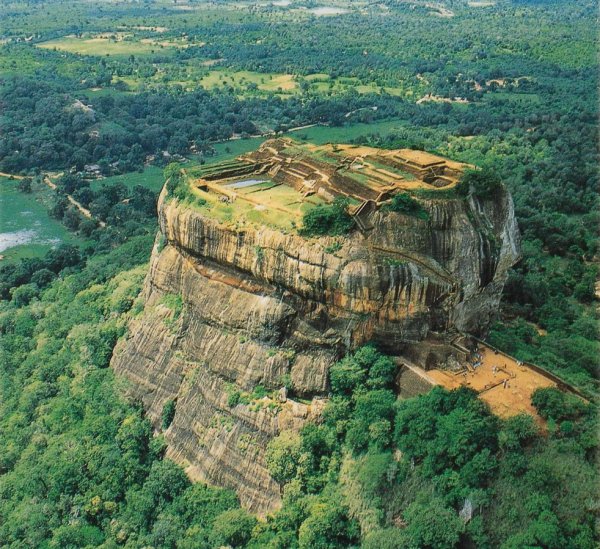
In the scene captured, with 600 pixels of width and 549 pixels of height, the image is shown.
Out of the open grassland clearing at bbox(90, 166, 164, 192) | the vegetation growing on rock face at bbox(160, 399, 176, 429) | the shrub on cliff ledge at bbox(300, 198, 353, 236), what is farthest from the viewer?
the open grassland clearing at bbox(90, 166, 164, 192)

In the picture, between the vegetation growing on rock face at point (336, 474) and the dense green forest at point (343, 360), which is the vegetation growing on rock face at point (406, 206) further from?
the vegetation growing on rock face at point (336, 474)

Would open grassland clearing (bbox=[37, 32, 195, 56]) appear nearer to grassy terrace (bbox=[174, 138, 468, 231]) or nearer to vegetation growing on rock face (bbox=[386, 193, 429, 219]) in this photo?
grassy terrace (bbox=[174, 138, 468, 231])

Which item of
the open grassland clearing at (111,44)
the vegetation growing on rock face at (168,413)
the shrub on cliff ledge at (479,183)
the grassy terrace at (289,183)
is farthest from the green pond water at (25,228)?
the open grassland clearing at (111,44)

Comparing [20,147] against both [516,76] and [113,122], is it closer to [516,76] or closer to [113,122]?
[113,122]

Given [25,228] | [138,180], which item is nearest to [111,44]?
[138,180]

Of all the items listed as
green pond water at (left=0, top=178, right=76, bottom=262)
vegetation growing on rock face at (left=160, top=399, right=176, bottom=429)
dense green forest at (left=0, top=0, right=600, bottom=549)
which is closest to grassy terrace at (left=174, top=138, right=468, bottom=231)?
dense green forest at (left=0, top=0, right=600, bottom=549)

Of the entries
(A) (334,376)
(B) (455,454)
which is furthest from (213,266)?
(B) (455,454)

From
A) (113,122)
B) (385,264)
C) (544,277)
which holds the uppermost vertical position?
(385,264)
